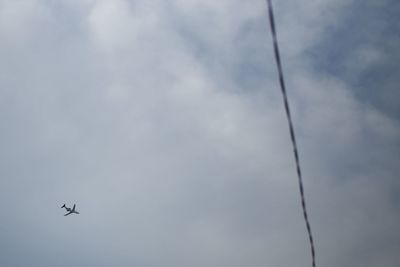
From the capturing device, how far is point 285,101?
26.5 feet

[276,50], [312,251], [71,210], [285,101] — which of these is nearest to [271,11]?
[276,50]

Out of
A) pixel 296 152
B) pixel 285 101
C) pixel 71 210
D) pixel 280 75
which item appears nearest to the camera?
pixel 280 75

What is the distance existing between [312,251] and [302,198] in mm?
2849

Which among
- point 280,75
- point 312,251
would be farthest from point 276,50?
point 312,251

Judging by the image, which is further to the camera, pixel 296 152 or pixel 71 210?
pixel 71 210

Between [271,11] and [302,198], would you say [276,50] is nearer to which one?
[271,11]

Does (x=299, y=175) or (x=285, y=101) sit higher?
(x=285, y=101)

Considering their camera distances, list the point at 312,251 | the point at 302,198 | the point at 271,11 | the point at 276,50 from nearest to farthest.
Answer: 1. the point at 271,11
2. the point at 276,50
3. the point at 302,198
4. the point at 312,251

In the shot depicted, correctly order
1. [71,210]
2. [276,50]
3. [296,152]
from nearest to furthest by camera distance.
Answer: [276,50] < [296,152] < [71,210]

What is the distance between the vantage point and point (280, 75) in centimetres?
740

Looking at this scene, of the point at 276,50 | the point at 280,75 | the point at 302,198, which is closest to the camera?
the point at 276,50

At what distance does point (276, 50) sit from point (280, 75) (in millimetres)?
676

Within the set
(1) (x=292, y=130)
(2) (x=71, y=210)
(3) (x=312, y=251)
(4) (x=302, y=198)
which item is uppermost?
(2) (x=71, y=210)

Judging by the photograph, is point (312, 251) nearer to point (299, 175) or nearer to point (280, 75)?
point (299, 175)
